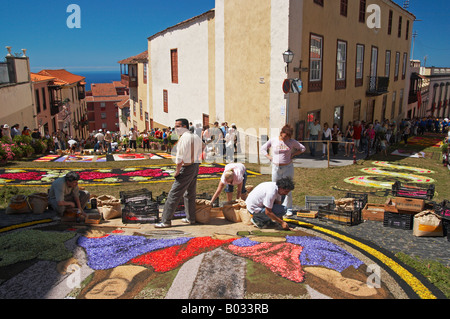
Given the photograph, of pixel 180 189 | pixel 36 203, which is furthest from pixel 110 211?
pixel 180 189

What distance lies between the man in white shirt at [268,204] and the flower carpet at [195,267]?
0.46 metres

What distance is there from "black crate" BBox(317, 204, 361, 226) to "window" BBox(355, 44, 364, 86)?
18506 millimetres

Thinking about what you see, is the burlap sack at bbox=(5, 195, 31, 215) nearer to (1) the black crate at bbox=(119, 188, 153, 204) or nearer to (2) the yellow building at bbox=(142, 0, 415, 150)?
(1) the black crate at bbox=(119, 188, 153, 204)

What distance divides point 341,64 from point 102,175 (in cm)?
1553

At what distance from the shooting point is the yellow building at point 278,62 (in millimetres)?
17859

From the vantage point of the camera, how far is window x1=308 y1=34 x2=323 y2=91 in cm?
1897

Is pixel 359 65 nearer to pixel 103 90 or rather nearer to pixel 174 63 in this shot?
pixel 174 63

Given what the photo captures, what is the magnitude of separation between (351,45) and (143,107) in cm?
2302

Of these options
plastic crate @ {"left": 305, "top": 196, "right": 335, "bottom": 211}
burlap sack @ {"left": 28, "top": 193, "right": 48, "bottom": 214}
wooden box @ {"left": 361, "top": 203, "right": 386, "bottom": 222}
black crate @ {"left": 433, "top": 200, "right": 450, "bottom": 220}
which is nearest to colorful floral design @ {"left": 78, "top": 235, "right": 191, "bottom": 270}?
burlap sack @ {"left": 28, "top": 193, "right": 48, "bottom": 214}

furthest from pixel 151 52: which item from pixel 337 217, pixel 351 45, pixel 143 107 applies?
pixel 337 217

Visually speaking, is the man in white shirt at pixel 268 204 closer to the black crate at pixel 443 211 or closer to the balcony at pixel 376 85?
the black crate at pixel 443 211

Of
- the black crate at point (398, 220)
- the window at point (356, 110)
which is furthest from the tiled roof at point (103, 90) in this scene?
the black crate at point (398, 220)
